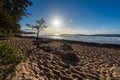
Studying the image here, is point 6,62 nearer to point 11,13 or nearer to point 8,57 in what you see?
point 8,57

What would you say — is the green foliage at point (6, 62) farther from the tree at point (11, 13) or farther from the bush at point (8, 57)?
the tree at point (11, 13)

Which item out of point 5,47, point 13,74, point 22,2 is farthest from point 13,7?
point 13,74

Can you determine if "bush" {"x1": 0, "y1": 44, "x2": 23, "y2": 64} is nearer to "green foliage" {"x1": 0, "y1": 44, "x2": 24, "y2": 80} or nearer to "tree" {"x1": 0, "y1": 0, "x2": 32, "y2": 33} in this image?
"green foliage" {"x1": 0, "y1": 44, "x2": 24, "y2": 80}

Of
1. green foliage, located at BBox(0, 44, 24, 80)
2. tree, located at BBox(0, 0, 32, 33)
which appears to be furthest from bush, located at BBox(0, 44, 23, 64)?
tree, located at BBox(0, 0, 32, 33)

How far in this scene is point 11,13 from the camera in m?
13.7

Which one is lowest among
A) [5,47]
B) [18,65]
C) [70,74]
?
[70,74]

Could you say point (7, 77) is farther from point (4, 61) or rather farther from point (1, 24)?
point (1, 24)

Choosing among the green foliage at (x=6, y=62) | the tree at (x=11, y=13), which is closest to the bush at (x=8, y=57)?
the green foliage at (x=6, y=62)

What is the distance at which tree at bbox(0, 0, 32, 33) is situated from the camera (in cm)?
1089

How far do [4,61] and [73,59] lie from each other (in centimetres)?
463

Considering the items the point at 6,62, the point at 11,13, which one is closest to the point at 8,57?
the point at 6,62

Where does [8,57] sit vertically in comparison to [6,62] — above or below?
above

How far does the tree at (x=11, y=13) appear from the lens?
10890 millimetres

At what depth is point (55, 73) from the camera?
6359mm
